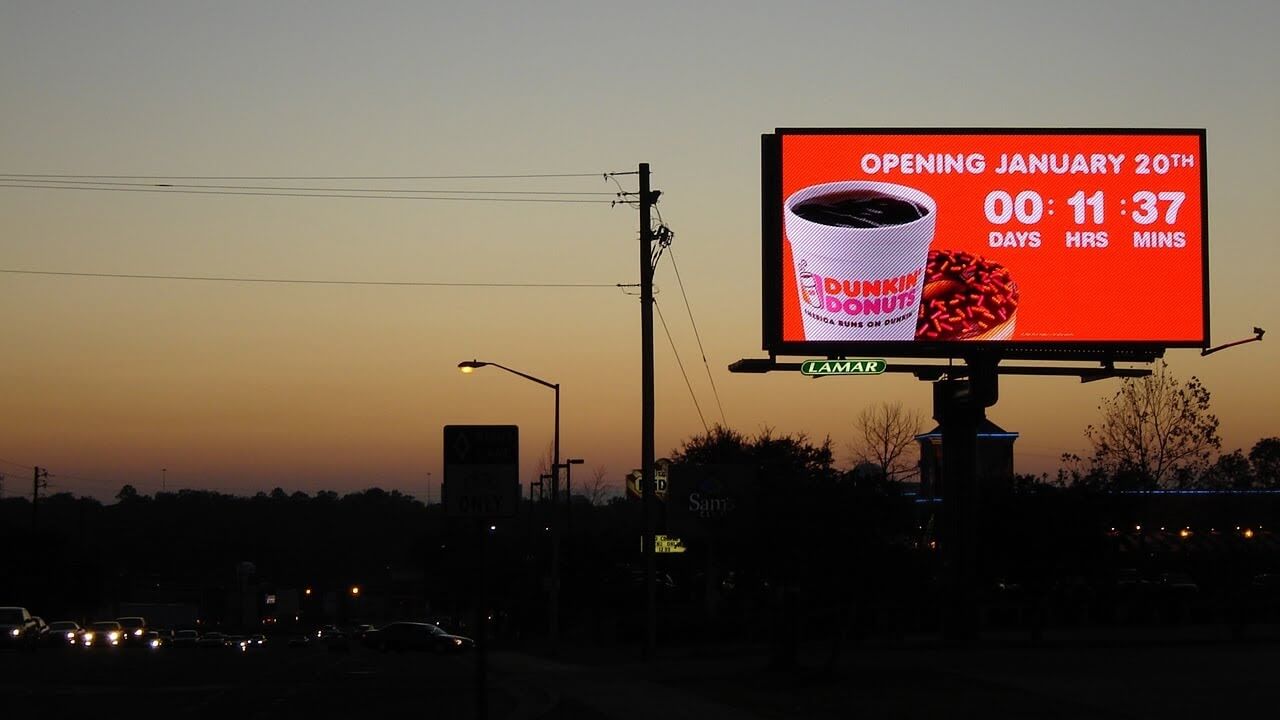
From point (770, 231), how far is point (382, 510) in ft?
554

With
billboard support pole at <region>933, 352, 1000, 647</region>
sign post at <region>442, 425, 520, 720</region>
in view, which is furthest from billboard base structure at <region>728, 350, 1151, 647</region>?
sign post at <region>442, 425, 520, 720</region>

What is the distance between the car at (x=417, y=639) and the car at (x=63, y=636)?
1428 cm

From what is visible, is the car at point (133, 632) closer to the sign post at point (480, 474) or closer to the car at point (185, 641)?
the car at point (185, 641)

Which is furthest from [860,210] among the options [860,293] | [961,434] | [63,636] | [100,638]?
[63,636]

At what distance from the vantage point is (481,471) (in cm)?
1553

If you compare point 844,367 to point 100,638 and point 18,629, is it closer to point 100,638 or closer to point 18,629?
point 18,629

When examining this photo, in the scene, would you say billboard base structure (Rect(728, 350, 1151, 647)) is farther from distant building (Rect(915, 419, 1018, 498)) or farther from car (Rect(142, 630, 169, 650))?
distant building (Rect(915, 419, 1018, 498))

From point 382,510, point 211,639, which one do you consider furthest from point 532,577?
point 382,510

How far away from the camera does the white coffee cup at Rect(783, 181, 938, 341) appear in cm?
3369

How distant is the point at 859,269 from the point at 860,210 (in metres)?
1.44

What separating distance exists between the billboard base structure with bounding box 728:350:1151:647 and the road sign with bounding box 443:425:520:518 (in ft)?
64.7

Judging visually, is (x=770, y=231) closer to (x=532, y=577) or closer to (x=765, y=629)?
(x=765, y=629)

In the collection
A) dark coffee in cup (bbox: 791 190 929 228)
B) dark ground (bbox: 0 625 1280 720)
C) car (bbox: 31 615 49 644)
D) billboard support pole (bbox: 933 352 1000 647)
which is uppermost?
dark coffee in cup (bbox: 791 190 929 228)

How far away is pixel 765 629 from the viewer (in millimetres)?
41906
